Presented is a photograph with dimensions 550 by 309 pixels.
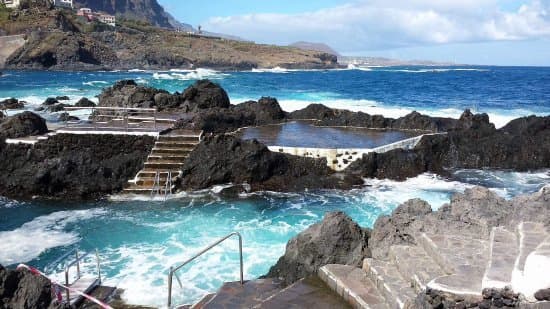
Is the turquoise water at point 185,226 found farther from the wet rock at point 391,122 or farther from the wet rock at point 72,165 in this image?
the wet rock at point 391,122

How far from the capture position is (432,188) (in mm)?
13977

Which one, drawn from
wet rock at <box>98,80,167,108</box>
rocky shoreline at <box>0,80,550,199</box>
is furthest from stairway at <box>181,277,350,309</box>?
wet rock at <box>98,80,167,108</box>

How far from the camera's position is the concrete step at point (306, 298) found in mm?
5766

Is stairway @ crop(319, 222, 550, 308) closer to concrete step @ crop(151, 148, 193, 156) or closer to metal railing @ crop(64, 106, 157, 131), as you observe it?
concrete step @ crop(151, 148, 193, 156)

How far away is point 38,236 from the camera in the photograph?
10578 millimetres

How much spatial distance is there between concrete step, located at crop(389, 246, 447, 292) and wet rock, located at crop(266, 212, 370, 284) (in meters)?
1.00

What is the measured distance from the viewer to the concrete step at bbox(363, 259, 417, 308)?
525 cm

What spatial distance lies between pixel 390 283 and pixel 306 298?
3.40 ft

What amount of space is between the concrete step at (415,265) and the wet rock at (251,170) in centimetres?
758

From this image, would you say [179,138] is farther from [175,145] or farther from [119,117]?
[119,117]

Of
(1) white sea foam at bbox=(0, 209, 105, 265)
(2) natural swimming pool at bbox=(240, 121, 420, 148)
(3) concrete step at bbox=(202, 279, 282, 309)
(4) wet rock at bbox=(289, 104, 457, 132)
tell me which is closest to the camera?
(3) concrete step at bbox=(202, 279, 282, 309)

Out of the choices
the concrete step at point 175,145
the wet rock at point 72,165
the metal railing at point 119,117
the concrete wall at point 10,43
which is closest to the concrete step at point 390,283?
the wet rock at point 72,165

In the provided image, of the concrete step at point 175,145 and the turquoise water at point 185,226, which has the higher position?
the concrete step at point 175,145

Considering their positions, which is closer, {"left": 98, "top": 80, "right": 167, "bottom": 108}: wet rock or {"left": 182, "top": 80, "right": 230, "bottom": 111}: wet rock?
{"left": 182, "top": 80, "right": 230, "bottom": 111}: wet rock
